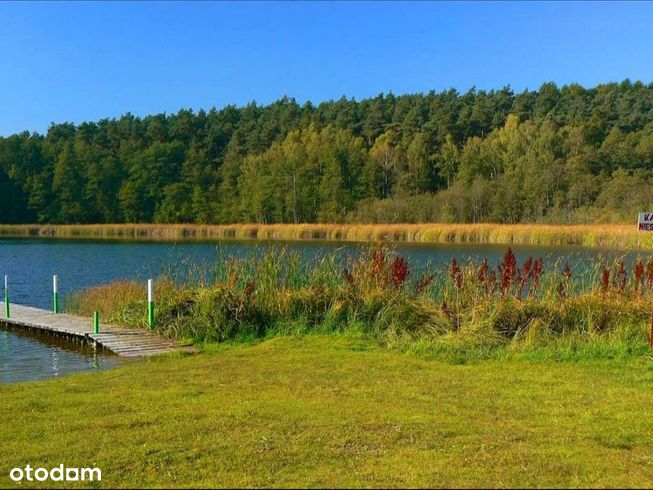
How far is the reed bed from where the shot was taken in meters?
10.1

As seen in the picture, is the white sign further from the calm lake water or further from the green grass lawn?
the calm lake water

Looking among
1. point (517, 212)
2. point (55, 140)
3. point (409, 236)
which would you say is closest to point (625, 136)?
point (517, 212)

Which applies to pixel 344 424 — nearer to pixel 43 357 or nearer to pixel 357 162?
pixel 43 357

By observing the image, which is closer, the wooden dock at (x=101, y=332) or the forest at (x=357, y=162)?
the wooden dock at (x=101, y=332)

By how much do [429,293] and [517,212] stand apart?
48992 mm

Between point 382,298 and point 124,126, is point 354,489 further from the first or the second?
point 124,126

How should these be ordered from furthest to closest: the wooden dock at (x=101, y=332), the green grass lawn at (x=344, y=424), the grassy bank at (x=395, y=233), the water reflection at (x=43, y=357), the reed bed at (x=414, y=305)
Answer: the grassy bank at (x=395, y=233) < the wooden dock at (x=101, y=332) < the reed bed at (x=414, y=305) < the water reflection at (x=43, y=357) < the green grass lawn at (x=344, y=424)

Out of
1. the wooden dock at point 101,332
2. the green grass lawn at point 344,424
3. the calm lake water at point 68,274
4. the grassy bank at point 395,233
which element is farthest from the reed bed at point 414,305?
the grassy bank at point 395,233

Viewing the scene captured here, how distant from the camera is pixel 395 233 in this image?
45.7 m

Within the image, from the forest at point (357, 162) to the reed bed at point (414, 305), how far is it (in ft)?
144

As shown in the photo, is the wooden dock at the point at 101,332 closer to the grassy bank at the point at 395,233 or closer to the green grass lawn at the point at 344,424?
the green grass lawn at the point at 344,424

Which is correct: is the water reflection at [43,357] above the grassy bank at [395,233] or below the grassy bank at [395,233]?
below

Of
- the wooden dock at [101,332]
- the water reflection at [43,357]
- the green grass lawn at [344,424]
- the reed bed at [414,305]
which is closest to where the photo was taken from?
the green grass lawn at [344,424]

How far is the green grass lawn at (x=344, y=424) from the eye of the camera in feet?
13.6
